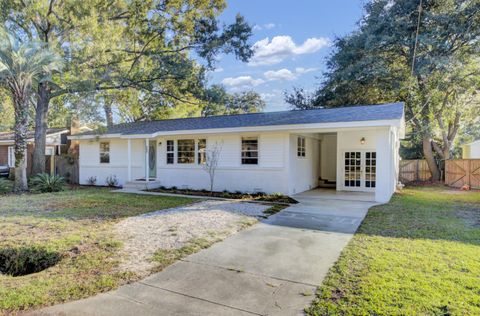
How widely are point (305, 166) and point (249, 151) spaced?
286 cm

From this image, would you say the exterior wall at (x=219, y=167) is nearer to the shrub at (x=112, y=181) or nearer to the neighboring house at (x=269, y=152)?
the neighboring house at (x=269, y=152)

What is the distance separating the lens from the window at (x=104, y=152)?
1659 cm

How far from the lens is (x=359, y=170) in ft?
43.9

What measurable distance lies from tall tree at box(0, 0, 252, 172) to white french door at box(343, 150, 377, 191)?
8.92 meters

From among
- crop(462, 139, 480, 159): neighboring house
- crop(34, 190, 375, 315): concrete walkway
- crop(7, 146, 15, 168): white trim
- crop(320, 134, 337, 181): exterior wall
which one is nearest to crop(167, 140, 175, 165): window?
crop(320, 134, 337, 181): exterior wall

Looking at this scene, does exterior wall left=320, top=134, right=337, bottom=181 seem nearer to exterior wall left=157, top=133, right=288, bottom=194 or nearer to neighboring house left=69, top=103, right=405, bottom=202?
neighboring house left=69, top=103, right=405, bottom=202

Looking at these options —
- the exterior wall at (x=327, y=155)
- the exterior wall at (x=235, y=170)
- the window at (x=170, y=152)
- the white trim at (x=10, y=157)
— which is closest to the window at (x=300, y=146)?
the exterior wall at (x=235, y=170)

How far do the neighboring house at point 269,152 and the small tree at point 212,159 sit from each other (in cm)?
18

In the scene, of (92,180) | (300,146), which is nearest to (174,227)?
(300,146)

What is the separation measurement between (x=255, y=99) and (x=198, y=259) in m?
34.3

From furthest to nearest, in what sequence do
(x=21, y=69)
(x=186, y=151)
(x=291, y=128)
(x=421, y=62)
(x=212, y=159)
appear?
(x=421, y=62), (x=186, y=151), (x=212, y=159), (x=21, y=69), (x=291, y=128)

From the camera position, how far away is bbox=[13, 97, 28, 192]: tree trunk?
507 inches

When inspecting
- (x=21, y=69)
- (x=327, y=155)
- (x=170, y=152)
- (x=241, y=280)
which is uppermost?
(x=21, y=69)

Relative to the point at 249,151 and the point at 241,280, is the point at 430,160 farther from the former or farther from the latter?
the point at 241,280
